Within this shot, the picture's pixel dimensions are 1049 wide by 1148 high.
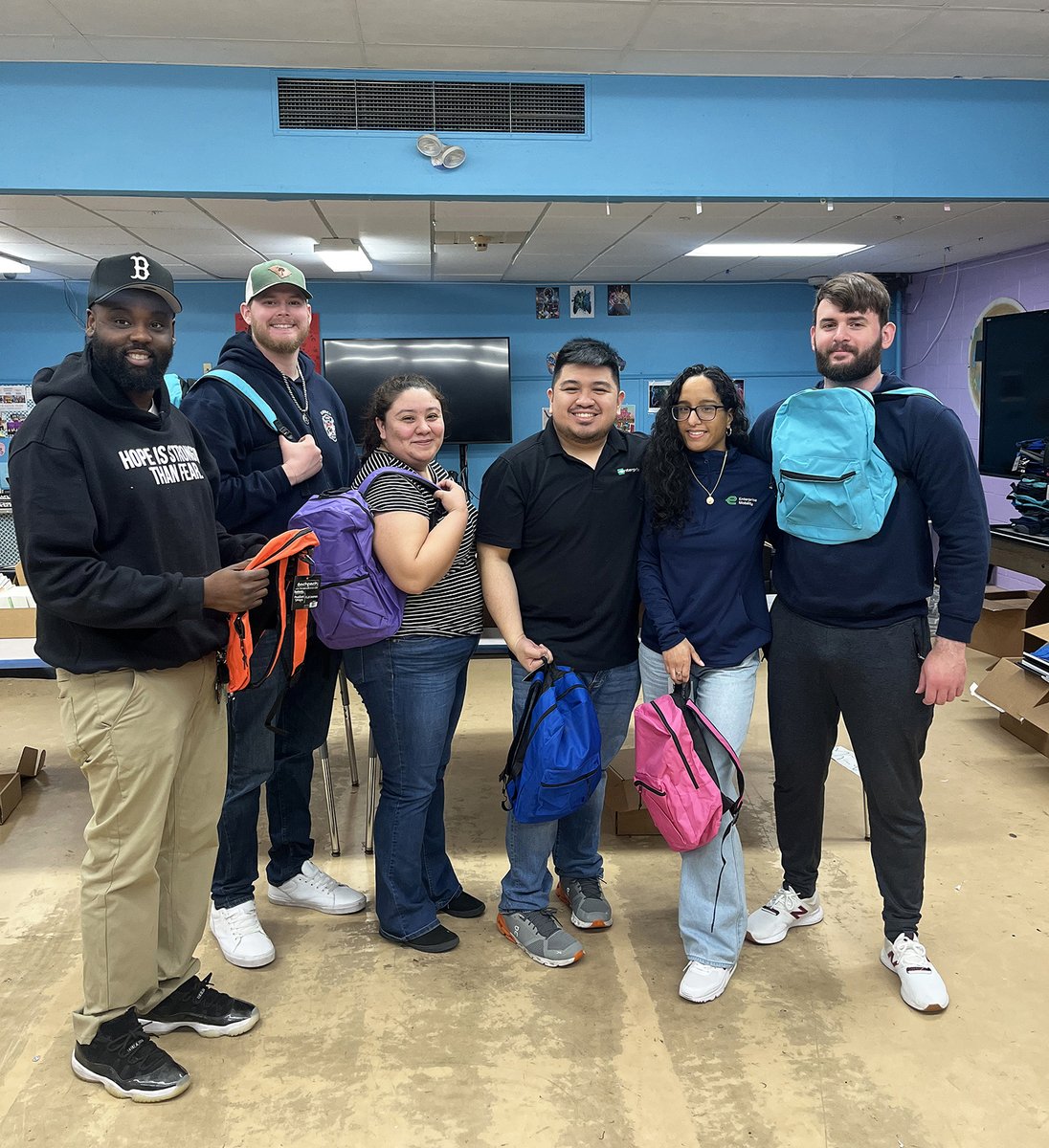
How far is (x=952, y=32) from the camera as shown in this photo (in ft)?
10.7

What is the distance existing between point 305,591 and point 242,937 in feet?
3.25

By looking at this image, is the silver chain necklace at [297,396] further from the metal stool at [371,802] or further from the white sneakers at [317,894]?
the white sneakers at [317,894]

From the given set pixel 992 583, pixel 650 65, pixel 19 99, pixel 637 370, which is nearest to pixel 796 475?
pixel 650 65

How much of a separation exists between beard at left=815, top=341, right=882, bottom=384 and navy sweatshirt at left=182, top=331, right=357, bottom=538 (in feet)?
4.20

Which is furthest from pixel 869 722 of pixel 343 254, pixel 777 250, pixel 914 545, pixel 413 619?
pixel 343 254

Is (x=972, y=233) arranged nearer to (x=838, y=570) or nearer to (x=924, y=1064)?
(x=838, y=570)

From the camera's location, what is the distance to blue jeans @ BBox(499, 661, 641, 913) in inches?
91.0

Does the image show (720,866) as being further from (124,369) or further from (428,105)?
(428,105)

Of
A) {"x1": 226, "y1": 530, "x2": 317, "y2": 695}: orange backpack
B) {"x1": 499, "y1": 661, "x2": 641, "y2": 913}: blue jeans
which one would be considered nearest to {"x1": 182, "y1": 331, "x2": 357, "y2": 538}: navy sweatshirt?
{"x1": 226, "y1": 530, "x2": 317, "y2": 695}: orange backpack

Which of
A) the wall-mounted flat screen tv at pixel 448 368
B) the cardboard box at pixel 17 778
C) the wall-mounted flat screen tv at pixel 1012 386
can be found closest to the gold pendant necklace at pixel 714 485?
the cardboard box at pixel 17 778

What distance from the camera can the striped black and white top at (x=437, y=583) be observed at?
2137 mm

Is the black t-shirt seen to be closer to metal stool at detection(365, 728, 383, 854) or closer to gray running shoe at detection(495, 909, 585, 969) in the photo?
gray running shoe at detection(495, 909, 585, 969)

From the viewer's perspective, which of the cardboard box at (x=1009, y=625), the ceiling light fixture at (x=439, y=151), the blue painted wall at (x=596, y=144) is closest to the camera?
the blue painted wall at (x=596, y=144)

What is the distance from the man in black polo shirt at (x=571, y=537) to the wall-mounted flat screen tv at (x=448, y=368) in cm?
535
